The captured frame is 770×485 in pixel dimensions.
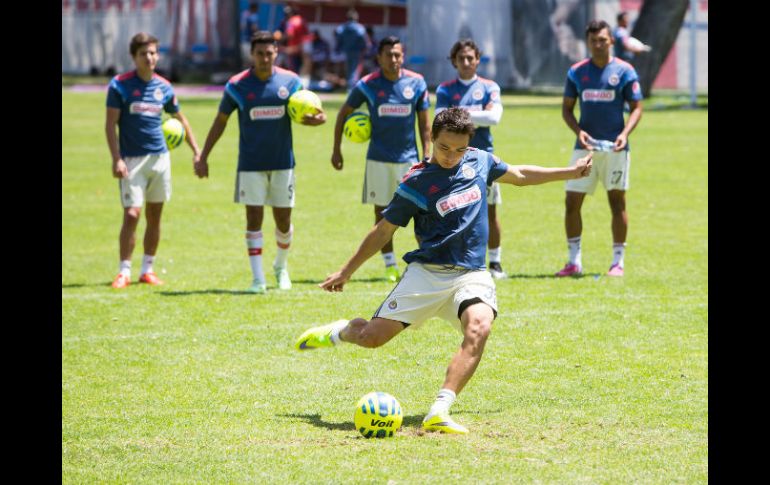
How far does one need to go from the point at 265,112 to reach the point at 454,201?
5054mm

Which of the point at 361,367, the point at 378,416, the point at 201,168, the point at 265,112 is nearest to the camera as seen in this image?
the point at 378,416

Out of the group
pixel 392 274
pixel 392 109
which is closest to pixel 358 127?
pixel 392 109

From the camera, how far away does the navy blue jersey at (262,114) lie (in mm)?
12609

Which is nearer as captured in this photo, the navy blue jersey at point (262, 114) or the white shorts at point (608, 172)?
the navy blue jersey at point (262, 114)

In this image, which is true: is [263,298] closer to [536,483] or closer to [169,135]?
[169,135]

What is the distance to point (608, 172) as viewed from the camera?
13516 mm

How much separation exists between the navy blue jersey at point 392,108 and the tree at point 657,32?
23917 millimetres

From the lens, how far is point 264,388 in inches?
354

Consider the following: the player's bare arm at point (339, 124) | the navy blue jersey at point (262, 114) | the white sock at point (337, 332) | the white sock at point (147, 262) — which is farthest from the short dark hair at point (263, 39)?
the white sock at point (337, 332)

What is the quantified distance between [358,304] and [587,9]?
29368 mm

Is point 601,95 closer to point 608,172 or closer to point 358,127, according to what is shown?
point 608,172

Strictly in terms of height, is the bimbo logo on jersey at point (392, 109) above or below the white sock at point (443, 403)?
above

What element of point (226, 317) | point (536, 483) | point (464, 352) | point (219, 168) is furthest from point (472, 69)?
point (219, 168)

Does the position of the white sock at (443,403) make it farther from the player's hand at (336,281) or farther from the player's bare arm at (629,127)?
the player's bare arm at (629,127)
